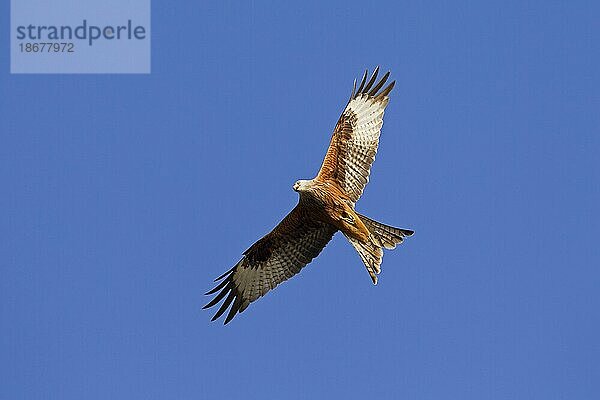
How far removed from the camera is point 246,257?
1388cm

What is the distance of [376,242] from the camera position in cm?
1288

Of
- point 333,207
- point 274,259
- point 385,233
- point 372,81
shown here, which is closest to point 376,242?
point 385,233

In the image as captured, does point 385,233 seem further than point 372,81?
No

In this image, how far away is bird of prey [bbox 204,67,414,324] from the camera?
12.7 metres

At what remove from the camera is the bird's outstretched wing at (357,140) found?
13.5m

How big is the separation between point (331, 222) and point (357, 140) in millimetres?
1455

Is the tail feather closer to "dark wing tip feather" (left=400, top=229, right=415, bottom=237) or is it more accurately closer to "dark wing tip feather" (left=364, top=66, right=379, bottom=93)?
"dark wing tip feather" (left=400, top=229, right=415, bottom=237)

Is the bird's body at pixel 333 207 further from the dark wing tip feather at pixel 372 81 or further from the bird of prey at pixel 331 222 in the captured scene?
the dark wing tip feather at pixel 372 81

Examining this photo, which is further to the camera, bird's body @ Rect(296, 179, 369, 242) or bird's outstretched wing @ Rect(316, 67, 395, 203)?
bird's outstretched wing @ Rect(316, 67, 395, 203)

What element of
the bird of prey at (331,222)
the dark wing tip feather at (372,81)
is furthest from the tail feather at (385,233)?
the dark wing tip feather at (372,81)

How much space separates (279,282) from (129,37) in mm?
6488

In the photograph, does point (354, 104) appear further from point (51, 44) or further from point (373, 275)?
point (51, 44)

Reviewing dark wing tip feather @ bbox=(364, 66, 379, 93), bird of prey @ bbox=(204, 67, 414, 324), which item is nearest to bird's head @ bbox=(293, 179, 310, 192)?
bird of prey @ bbox=(204, 67, 414, 324)

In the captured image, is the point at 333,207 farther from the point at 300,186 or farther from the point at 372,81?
the point at 372,81
